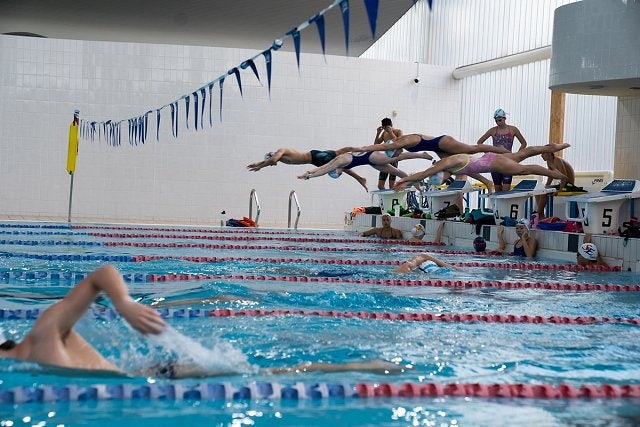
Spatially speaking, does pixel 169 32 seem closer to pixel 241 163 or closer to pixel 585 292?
pixel 241 163

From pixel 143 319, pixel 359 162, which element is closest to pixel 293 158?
pixel 359 162

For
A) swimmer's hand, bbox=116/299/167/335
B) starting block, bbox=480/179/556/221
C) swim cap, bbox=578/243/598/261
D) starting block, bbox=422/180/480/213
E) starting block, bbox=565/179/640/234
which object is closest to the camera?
swimmer's hand, bbox=116/299/167/335

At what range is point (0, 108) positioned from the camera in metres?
17.5

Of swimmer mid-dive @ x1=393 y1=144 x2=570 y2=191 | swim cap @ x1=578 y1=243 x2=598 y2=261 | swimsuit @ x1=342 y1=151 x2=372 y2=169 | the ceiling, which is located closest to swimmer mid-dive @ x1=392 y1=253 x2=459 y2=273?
swim cap @ x1=578 y1=243 x2=598 y2=261

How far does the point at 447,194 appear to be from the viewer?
14547 mm

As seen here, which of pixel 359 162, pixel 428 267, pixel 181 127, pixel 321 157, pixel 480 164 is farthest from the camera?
pixel 181 127

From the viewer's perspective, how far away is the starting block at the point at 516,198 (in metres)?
11.8

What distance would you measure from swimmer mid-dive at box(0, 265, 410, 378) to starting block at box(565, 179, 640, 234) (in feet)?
22.1

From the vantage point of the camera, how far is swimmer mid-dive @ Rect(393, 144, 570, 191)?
427 inches

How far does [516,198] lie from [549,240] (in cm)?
117

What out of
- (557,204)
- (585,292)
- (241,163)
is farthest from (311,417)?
(241,163)

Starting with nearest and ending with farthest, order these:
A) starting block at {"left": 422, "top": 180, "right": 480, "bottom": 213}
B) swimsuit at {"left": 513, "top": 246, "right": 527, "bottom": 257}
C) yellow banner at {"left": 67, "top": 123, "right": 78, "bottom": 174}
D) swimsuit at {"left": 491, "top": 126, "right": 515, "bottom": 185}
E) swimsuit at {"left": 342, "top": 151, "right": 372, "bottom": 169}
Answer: swimsuit at {"left": 513, "top": 246, "right": 527, "bottom": 257}
swimsuit at {"left": 491, "top": 126, "right": 515, "bottom": 185}
swimsuit at {"left": 342, "top": 151, "right": 372, "bottom": 169}
starting block at {"left": 422, "top": 180, "right": 480, "bottom": 213}
yellow banner at {"left": 67, "top": 123, "right": 78, "bottom": 174}

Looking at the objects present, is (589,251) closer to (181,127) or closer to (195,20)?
(181,127)

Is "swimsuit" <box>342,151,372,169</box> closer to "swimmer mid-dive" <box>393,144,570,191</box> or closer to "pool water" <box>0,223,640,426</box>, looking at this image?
"swimmer mid-dive" <box>393,144,570,191</box>
